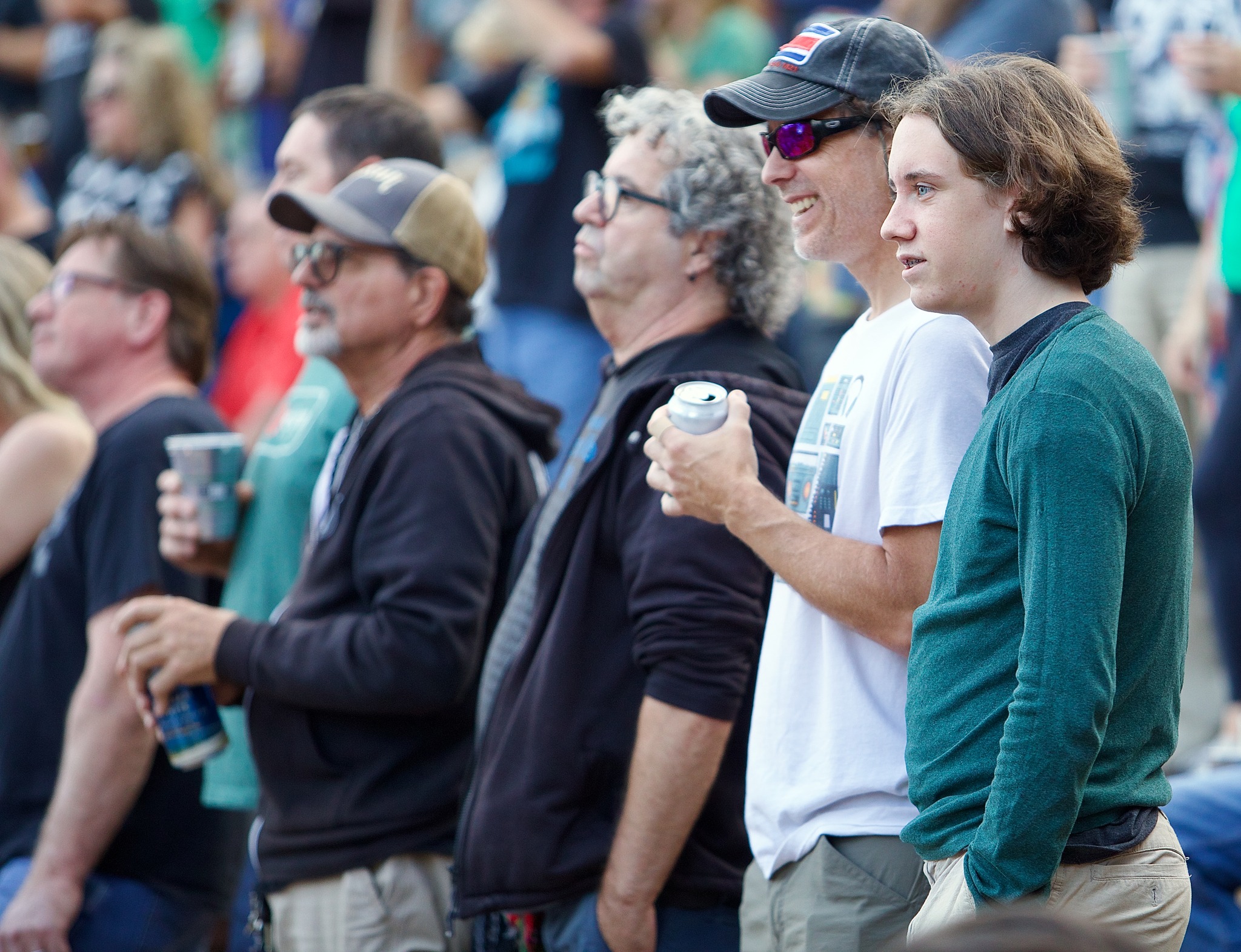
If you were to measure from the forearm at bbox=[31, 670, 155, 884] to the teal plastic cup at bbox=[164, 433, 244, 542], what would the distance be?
486 mm

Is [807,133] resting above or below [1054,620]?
above

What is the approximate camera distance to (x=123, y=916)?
3506mm

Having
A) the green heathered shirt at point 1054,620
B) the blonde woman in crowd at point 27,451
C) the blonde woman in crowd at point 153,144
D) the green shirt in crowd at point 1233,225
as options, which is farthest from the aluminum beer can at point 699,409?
the blonde woman in crowd at point 153,144

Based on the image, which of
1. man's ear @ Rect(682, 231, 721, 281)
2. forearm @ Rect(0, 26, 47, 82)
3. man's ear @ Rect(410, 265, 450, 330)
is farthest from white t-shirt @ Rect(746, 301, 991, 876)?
forearm @ Rect(0, 26, 47, 82)

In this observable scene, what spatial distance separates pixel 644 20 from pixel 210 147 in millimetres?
2574

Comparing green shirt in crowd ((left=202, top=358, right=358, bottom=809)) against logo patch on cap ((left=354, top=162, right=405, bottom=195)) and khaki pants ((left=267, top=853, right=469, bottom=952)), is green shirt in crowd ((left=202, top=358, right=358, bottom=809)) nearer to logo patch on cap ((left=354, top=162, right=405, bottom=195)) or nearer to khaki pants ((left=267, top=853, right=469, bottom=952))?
khaki pants ((left=267, top=853, right=469, bottom=952))

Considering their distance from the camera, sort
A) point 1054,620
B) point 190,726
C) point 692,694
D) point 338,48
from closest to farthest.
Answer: point 1054,620 < point 692,694 < point 190,726 < point 338,48

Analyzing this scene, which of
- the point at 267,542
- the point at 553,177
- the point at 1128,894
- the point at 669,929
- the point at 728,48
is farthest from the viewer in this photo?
the point at 728,48

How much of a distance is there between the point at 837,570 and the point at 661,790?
24.1 inches

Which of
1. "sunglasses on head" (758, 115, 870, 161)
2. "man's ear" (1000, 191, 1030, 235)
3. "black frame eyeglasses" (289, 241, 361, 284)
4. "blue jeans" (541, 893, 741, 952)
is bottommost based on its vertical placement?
Result: "blue jeans" (541, 893, 741, 952)

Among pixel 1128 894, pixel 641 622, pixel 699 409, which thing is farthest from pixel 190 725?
pixel 1128 894

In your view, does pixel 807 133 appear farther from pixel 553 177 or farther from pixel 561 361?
pixel 553 177

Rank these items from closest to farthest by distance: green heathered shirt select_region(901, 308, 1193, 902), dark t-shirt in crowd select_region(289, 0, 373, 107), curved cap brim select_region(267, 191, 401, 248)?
1. green heathered shirt select_region(901, 308, 1193, 902)
2. curved cap brim select_region(267, 191, 401, 248)
3. dark t-shirt in crowd select_region(289, 0, 373, 107)

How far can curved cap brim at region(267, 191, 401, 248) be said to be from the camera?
10.8ft
